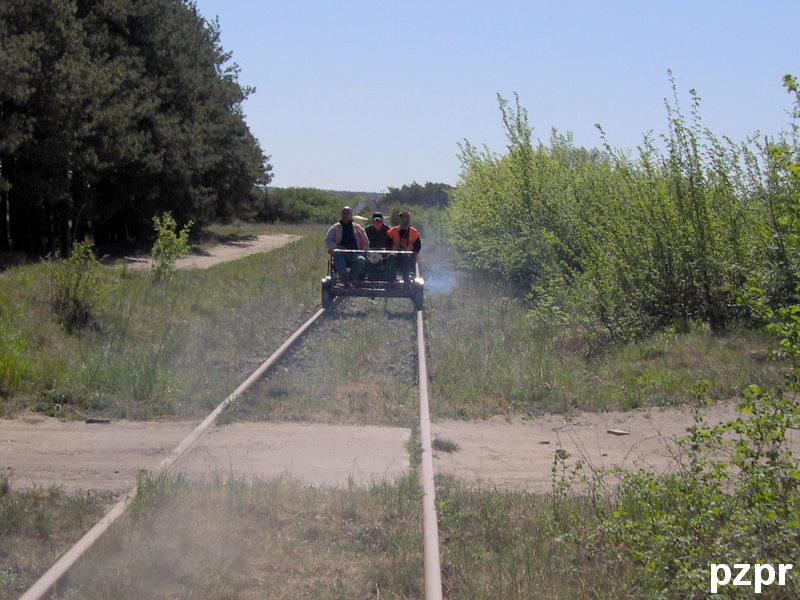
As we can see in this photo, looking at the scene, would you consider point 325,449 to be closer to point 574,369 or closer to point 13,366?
point 13,366

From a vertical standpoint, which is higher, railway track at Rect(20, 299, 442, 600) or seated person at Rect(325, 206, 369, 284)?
seated person at Rect(325, 206, 369, 284)

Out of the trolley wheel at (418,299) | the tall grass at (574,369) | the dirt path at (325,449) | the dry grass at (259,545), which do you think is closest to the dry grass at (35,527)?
the dry grass at (259,545)

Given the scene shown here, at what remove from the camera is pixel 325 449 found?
787 cm

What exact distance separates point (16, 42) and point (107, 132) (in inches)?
232

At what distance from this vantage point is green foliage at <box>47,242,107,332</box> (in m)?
13.2

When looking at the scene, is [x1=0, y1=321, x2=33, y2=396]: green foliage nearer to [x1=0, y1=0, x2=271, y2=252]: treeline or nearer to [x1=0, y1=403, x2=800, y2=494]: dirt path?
[x1=0, y1=403, x2=800, y2=494]: dirt path

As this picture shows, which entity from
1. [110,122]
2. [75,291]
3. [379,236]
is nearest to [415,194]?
[110,122]

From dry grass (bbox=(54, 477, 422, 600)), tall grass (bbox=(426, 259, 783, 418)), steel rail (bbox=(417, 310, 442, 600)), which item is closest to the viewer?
steel rail (bbox=(417, 310, 442, 600))

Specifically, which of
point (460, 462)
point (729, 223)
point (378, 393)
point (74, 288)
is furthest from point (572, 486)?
point (74, 288)

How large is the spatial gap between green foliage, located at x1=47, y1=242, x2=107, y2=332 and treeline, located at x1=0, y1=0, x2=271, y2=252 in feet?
23.3

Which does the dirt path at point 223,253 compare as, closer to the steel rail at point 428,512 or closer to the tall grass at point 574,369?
the tall grass at point 574,369

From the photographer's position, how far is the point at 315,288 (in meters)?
21.8

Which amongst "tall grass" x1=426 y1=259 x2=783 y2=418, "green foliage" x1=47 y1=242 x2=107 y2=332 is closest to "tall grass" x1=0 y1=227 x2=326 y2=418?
"green foliage" x1=47 y1=242 x2=107 y2=332

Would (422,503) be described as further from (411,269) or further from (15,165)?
(15,165)
